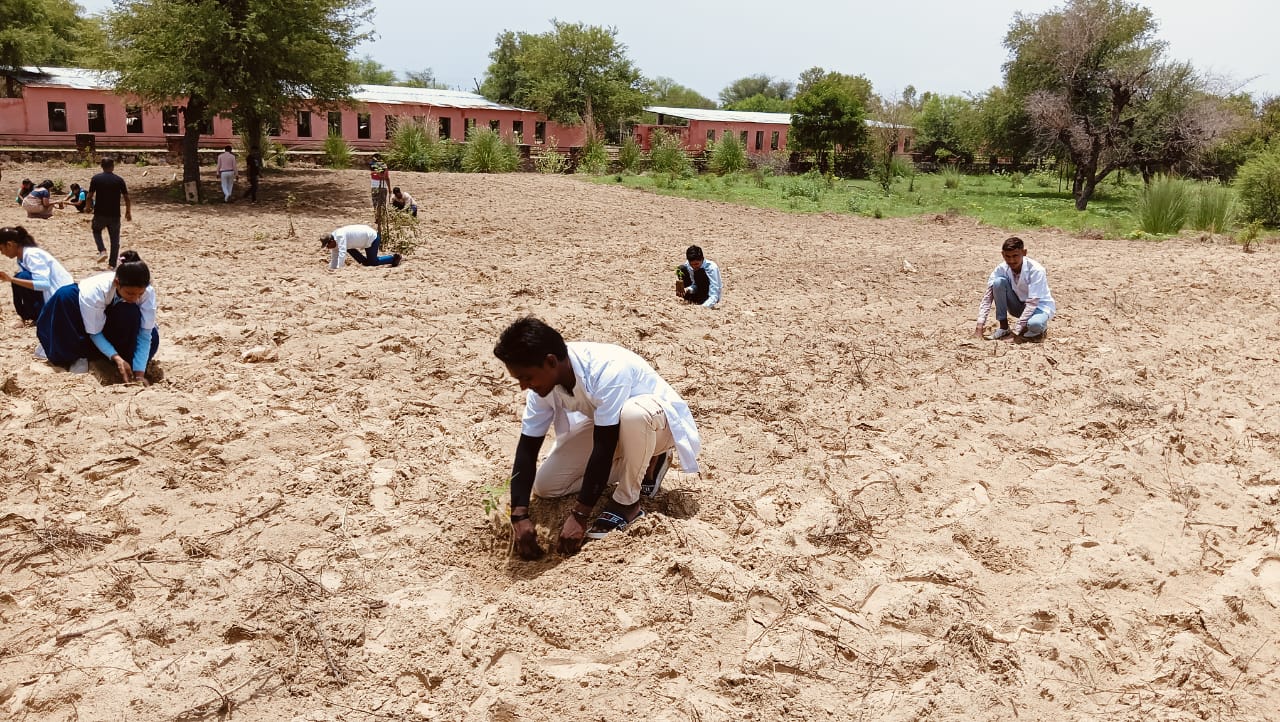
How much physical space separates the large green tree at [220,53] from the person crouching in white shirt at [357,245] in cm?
786

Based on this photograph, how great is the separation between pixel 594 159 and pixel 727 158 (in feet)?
14.6

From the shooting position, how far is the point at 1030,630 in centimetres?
328

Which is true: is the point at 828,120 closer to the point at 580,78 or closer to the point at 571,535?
the point at 580,78

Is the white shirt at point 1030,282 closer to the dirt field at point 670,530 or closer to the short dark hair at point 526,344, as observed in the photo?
the dirt field at point 670,530

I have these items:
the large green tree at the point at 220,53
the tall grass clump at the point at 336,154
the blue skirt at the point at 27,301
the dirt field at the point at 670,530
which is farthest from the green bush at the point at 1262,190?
the tall grass clump at the point at 336,154

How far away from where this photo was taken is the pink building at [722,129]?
42.2 meters

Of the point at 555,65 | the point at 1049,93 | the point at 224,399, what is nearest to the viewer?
the point at 224,399

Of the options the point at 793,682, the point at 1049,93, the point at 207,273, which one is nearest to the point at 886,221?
the point at 1049,93

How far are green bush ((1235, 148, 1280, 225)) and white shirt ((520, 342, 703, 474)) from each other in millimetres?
18736

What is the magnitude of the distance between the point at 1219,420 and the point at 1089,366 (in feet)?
3.80

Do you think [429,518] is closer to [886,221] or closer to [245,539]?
[245,539]

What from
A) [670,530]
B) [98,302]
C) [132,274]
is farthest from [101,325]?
[670,530]

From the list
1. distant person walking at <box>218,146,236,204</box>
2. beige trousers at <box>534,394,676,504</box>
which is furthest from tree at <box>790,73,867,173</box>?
beige trousers at <box>534,394,676,504</box>

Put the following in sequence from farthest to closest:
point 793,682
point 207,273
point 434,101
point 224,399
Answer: point 434,101 → point 207,273 → point 224,399 → point 793,682
